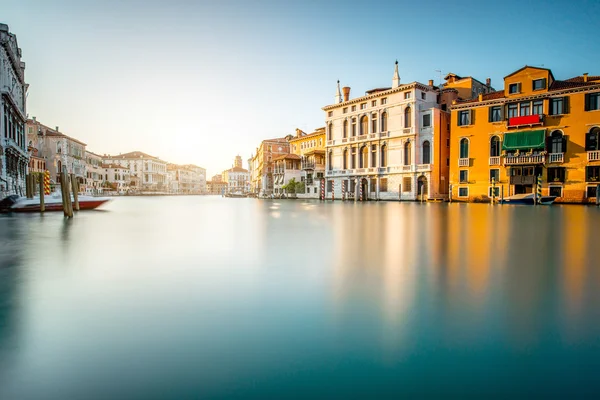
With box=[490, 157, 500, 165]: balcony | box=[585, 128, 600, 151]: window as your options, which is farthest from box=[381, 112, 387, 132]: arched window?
box=[585, 128, 600, 151]: window

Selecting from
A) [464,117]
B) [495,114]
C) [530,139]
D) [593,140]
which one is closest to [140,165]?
[464,117]

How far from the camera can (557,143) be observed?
72.9 feet

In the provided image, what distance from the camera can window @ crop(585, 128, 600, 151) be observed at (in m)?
21.0

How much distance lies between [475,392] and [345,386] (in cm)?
48

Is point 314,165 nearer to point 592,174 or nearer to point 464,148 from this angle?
point 464,148

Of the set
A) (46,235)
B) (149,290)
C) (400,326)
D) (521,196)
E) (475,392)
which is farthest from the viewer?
(521,196)

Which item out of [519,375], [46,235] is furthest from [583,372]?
[46,235]

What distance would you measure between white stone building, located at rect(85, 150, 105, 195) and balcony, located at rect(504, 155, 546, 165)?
5983cm

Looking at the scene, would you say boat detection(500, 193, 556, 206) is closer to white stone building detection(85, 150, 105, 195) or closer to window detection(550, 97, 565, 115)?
window detection(550, 97, 565, 115)

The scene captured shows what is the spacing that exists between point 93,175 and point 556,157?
2662 inches

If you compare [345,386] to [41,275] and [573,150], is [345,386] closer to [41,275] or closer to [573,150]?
[41,275]

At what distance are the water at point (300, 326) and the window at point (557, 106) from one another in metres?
22.3

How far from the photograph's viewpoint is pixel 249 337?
1.92 meters

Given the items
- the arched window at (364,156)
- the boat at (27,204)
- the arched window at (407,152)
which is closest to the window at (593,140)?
the arched window at (407,152)
